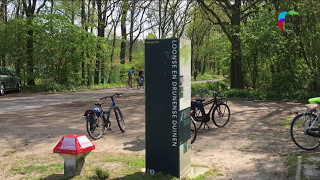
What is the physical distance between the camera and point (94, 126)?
7598mm

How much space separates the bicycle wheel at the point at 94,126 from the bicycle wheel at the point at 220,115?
10.2 ft

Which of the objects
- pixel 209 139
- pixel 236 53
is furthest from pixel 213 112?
pixel 236 53

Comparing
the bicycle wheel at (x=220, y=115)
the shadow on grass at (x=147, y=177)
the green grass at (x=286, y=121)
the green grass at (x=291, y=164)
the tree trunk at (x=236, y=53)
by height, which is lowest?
the shadow on grass at (x=147, y=177)

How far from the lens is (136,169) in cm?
525

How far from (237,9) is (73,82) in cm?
1174

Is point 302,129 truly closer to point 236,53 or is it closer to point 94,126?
point 94,126

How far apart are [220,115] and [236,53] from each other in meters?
9.38

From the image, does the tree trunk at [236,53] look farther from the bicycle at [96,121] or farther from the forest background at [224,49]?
the bicycle at [96,121]

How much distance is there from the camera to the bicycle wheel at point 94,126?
7520mm

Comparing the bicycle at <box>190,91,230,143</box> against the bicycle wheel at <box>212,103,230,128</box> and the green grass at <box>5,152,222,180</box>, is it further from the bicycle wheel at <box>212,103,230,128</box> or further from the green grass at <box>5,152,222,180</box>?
the green grass at <box>5,152,222,180</box>

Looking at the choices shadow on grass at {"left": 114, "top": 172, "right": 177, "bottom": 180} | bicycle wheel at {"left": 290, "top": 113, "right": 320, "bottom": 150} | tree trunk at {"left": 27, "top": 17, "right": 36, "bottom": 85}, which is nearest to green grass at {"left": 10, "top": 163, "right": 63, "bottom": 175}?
shadow on grass at {"left": 114, "top": 172, "right": 177, "bottom": 180}

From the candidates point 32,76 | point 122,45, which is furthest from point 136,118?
point 122,45

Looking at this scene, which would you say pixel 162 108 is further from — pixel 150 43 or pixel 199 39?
pixel 199 39

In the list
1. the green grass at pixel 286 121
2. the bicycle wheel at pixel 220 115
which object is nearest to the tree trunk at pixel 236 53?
the green grass at pixel 286 121
